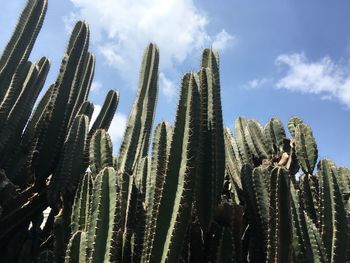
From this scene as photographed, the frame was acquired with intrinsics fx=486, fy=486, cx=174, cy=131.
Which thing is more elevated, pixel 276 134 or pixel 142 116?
pixel 142 116

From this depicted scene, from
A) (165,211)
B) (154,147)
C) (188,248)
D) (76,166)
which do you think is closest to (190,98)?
(154,147)

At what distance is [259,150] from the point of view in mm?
6199

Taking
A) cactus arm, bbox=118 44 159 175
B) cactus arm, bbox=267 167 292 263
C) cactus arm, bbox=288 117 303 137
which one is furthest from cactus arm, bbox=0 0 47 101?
cactus arm, bbox=267 167 292 263

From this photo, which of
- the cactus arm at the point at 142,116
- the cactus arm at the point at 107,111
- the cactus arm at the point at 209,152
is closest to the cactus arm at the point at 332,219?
the cactus arm at the point at 209,152

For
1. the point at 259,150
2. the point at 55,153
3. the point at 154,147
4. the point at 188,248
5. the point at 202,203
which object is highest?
the point at 259,150

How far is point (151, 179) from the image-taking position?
13.4 ft

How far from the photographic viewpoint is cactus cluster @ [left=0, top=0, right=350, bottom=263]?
146 inches

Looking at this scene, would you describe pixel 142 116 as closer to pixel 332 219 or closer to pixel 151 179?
pixel 151 179

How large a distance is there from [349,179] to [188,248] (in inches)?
115

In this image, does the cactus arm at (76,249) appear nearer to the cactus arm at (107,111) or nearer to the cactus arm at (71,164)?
the cactus arm at (71,164)

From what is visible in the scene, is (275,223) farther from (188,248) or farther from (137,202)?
(137,202)

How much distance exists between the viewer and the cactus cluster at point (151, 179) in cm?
371

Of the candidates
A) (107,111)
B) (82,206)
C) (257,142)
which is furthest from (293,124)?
(82,206)

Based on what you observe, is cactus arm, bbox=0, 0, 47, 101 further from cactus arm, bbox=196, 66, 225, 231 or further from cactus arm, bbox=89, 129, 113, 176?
cactus arm, bbox=196, 66, 225, 231
